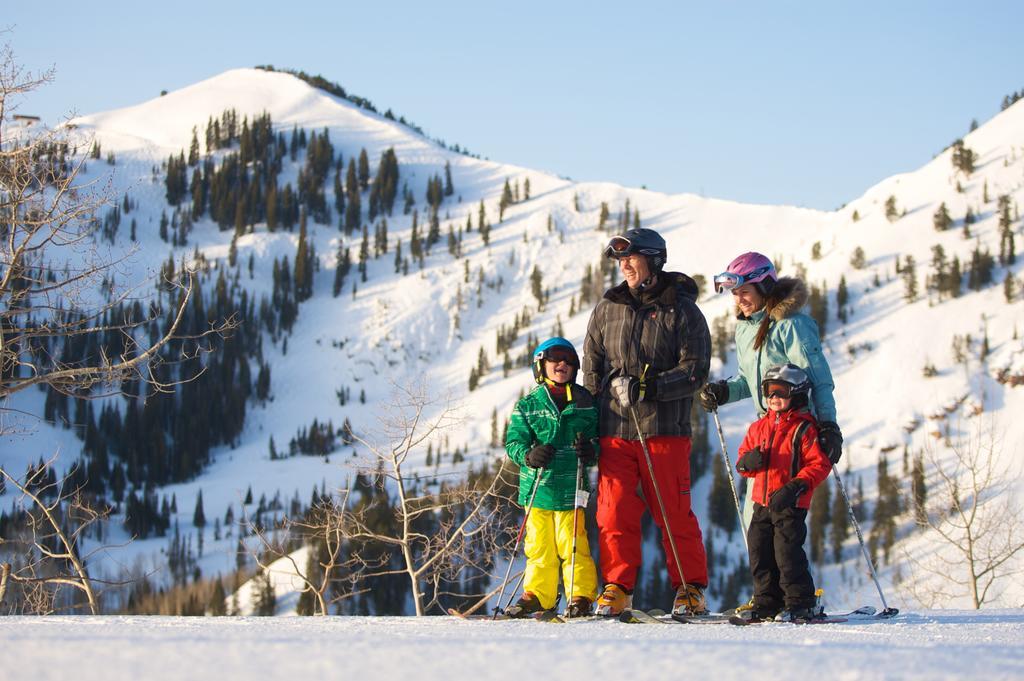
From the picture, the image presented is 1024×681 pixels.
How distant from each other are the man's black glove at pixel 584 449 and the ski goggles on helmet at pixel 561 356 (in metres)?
0.59

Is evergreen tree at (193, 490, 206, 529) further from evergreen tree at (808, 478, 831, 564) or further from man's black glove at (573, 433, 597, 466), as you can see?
man's black glove at (573, 433, 597, 466)

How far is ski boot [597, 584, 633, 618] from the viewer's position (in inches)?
221

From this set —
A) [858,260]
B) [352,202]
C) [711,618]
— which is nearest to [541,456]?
[711,618]

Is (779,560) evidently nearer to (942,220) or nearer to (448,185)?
(942,220)

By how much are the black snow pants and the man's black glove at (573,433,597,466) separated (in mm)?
1031

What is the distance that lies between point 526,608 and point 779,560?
1511 millimetres

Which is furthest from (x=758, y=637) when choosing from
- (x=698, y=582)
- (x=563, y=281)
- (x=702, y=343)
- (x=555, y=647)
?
(x=563, y=281)

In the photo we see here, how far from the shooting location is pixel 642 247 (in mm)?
6180

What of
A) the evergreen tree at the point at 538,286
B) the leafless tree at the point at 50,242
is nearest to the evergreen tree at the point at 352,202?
the evergreen tree at the point at 538,286

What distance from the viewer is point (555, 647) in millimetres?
3209

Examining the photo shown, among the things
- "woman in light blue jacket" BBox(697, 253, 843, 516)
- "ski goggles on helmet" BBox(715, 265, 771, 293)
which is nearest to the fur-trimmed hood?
"woman in light blue jacket" BBox(697, 253, 843, 516)

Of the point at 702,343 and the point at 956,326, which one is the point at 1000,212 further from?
the point at 702,343

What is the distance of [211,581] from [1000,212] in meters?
82.3

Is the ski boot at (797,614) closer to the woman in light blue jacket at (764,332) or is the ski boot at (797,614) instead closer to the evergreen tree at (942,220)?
the woman in light blue jacket at (764,332)
